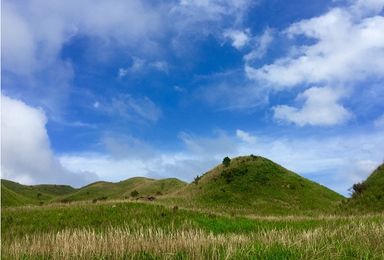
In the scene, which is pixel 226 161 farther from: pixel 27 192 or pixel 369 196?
pixel 27 192

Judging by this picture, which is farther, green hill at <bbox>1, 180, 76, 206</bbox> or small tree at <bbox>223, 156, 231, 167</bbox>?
small tree at <bbox>223, 156, 231, 167</bbox>

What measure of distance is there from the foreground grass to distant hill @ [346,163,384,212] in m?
9.17

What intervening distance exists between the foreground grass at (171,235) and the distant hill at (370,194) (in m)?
9.17

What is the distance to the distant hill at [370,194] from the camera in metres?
28.7

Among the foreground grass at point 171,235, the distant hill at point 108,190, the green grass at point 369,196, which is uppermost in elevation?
the distant hill at point 108,190

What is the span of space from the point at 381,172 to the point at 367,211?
878 centimetres

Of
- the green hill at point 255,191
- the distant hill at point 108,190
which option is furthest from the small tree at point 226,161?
the distant hill at point 108,190

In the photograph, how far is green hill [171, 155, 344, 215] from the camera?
1509 inches

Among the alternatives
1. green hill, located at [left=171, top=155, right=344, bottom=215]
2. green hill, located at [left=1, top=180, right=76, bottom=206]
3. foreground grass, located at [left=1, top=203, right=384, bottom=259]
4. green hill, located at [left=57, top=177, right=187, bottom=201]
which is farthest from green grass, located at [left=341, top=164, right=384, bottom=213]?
green hill, located at [left=1, top=180, right=76, bottom=206]

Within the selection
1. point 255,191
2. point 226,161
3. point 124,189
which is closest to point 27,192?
point 124,189

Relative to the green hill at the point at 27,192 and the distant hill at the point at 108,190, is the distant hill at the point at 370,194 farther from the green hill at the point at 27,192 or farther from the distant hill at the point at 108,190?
the green hill at the point at 27,192

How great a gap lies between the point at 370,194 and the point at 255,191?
16.4m

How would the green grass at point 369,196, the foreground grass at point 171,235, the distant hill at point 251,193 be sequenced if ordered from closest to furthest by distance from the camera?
the foreground grass at point 171,235
the green grass at point 369,196
the distant hill at point 251,193

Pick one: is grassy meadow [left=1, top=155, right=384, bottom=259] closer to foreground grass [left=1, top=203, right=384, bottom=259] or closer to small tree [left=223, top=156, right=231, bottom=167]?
foreground grass [left=1, top=203, right=384, bottom=259]
